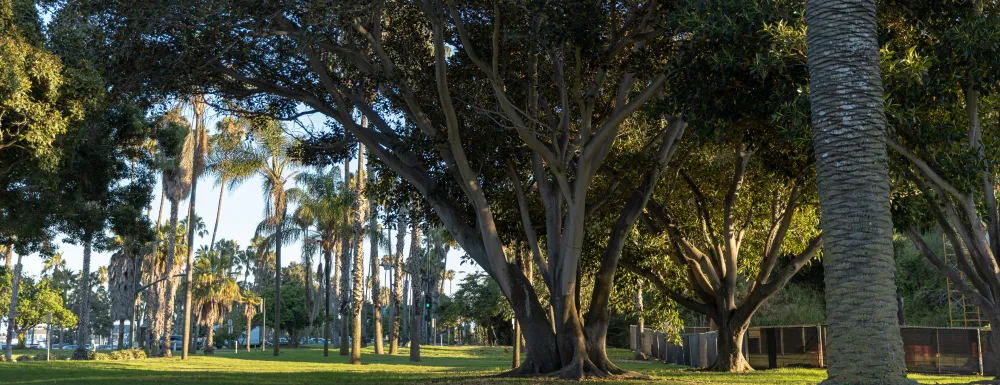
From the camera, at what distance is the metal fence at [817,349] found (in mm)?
24219

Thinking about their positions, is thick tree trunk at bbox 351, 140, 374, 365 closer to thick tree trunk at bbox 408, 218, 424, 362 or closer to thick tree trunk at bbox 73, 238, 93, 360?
thick tree trunk at bbox 408, 218, 424, 362

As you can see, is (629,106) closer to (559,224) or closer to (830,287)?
(559,224)

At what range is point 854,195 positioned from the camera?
8523mm

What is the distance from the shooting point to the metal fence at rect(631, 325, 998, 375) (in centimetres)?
2422

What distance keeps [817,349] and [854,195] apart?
20867 mm

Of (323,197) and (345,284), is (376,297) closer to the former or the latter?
(345,284)

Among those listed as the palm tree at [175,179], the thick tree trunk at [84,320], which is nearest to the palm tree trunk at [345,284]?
the palm tree at [175,179]

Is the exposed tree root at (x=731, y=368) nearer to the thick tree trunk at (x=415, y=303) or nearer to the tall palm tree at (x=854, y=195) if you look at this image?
the thick tree trunk at (x=415, y=303)

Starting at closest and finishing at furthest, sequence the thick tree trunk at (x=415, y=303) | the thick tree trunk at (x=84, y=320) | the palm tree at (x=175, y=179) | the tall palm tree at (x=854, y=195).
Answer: the tall palm tree at (x=854, y=195) → the thick tree trunk at (x=415, y=303) → the thick tree trunk at (x=84, y=320) → the palm tree at (x=175, y=179)

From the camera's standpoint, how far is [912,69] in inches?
472

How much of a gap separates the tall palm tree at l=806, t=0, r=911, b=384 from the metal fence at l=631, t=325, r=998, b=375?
16.6 metres

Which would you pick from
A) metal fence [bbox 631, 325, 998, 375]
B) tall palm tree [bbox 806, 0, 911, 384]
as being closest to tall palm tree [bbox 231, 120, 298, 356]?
metal fence [bbox 631, 325, 998, 375]

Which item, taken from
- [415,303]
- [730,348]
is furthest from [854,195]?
[415,303]

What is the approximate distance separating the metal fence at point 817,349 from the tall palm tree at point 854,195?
54.6 feet
